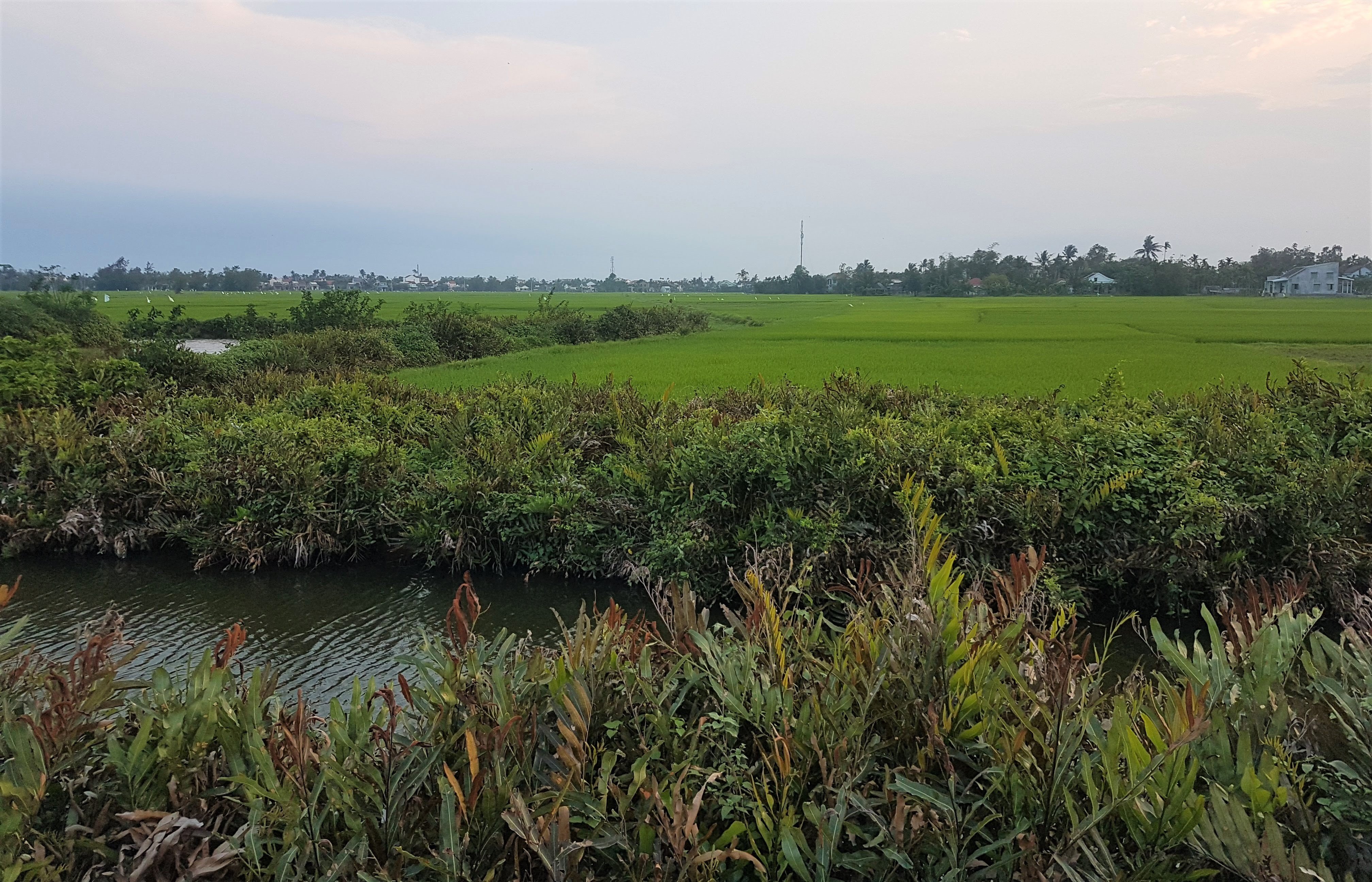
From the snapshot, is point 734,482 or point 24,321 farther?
point 24,321

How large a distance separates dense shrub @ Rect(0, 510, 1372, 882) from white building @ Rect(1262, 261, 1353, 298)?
191ft

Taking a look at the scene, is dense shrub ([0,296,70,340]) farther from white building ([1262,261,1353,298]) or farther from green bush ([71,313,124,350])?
white building ([1262,261,1353,298])

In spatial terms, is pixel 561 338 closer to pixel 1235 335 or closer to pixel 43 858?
pixel 1235 335

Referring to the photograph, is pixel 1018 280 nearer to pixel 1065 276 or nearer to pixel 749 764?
pixel 1065 276

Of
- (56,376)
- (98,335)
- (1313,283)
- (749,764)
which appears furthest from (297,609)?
(1313,283)

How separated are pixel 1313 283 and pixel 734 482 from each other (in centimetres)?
6123

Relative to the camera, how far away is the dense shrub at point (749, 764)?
1.65m

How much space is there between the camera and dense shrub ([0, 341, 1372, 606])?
552 centimetres

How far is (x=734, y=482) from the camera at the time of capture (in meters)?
6.06

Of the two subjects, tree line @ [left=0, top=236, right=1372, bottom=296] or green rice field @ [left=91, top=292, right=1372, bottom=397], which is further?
tree line @ [left=0, top=236, right=1372, bottom=296]

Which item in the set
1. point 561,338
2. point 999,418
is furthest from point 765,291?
point 999,418

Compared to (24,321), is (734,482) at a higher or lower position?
lower

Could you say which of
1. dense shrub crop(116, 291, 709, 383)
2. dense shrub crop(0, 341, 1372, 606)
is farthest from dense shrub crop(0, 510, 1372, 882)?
dense shrub crop(116, 291, 709, 383)

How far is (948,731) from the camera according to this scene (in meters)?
1.85
